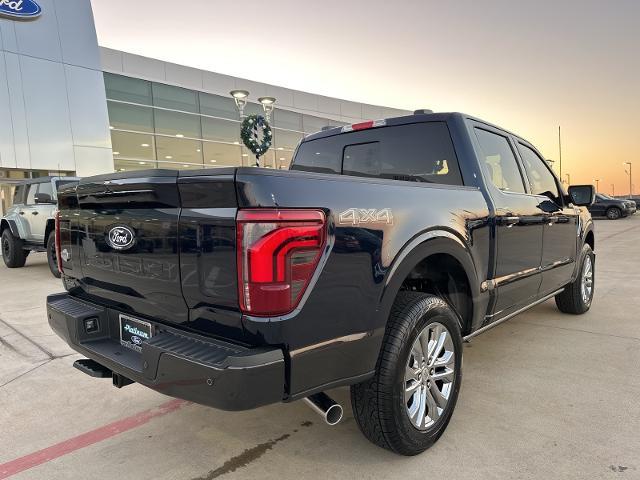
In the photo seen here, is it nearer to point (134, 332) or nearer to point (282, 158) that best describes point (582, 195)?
point (134, 332)

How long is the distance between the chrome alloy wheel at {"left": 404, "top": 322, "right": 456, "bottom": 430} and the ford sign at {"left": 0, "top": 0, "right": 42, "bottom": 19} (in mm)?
17859

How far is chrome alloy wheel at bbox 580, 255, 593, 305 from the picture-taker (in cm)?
502

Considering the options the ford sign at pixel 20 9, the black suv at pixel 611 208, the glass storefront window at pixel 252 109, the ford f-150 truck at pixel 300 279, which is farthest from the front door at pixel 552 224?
the black suv at pixel 611 208

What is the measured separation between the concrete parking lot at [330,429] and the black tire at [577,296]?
91cm

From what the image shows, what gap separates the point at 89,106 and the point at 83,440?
16634 mm

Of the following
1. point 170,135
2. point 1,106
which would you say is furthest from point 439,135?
point 170,135

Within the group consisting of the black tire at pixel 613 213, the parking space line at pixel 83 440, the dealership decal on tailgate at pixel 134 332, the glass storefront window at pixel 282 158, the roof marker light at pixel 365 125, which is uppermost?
the glass storefront window at pixel 282 158

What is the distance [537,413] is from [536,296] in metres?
1.27

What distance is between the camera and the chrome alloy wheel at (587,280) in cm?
502

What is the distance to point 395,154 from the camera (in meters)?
3.30

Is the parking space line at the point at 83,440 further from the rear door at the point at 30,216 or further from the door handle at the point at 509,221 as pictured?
the rear door at the point at 30,216

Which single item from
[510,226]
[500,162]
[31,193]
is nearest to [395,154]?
[500,162]

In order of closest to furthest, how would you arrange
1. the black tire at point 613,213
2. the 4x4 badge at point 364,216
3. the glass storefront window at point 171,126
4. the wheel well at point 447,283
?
the 4x4 badge at point 364,216, the wheel well at point 447,283, the glass storefront window at point 171,126, the black tire at point 613,213

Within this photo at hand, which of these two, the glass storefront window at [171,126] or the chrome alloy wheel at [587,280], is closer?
the chrome alloy wheel at [587,280]
